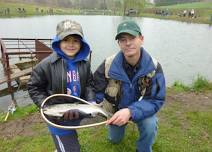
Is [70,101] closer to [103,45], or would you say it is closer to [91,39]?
[103,45]

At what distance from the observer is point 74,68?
12.4 ft

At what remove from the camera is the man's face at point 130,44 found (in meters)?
3.81

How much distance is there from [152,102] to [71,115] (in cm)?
105

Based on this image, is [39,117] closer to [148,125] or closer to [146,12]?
[148,125]

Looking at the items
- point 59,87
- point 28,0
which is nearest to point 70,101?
point 59,87

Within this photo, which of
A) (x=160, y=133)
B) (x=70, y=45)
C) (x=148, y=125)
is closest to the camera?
(x=70, y=45)

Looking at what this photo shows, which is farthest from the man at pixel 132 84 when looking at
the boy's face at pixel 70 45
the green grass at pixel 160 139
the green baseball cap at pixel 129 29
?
the green grass at pixel 160 139

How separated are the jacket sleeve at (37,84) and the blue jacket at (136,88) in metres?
0.75

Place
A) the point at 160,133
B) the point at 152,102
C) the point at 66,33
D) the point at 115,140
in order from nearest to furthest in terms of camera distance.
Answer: the point at 66,33
the point at 152,102
the point at 115,140
the point at 160,133

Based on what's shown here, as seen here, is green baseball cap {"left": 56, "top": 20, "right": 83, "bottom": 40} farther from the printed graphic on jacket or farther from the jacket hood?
the printed graphic on jacket

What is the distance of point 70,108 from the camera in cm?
357

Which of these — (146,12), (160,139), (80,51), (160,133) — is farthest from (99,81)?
(146,12)

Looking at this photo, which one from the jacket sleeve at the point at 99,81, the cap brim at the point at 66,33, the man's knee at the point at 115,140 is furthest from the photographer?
the man's knee at the point at 115,140

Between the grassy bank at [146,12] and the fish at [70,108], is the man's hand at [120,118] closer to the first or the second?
the fish at [70,108]
